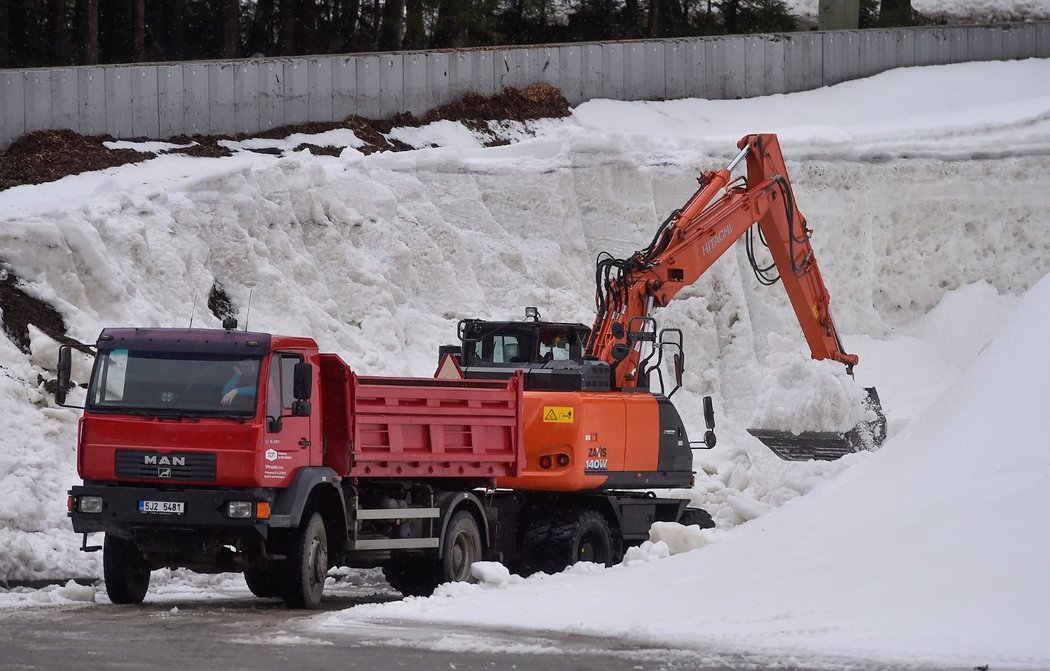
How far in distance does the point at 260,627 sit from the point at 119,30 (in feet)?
104

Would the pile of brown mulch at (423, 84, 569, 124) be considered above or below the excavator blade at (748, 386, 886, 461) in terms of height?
above

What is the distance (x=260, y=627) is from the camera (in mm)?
13102

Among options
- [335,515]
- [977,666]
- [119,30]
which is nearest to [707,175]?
[335,515]

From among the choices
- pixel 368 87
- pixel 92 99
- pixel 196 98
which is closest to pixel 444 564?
pixel 92 99

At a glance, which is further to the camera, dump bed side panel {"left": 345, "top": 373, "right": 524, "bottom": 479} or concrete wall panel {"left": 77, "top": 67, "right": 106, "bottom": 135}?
concrete wall panel {"left": 77, "top": 67, "right": 106, "bottom": 135}

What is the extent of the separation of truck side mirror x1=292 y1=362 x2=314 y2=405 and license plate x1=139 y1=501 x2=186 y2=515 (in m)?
1.37

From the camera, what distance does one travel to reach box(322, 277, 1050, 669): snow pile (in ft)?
38.9

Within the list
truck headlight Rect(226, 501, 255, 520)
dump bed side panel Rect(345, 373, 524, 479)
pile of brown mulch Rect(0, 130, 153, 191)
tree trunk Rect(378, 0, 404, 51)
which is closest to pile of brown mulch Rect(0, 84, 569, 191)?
pile of brown mulch Rect(0, 130, 153, 191)

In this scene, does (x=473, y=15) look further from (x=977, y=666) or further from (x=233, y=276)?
(x=977, y=666)

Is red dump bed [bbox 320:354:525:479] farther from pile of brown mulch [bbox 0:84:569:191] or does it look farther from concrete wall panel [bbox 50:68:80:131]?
concrete wall panel [bbox 50:68:80:131]

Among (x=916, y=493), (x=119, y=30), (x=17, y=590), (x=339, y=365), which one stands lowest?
(x=17, y=590)

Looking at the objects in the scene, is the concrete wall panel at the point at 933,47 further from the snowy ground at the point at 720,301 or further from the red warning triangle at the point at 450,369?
the red warning triangle at the point at 450,369

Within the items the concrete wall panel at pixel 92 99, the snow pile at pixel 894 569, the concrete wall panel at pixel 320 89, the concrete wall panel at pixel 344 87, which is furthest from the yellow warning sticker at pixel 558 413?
the concrete wall panel at pixel 344 87

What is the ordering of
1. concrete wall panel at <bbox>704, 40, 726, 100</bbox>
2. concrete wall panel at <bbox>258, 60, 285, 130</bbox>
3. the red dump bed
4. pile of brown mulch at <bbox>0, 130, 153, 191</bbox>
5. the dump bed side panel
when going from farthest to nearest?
concrete wall panel at <bbox>704, 40, 726, 100</bbox> → concrete wall panel at <bbox>258, 60, 285, 130</bbox> → pile of brown mulch at <bbox>0, 130, 153, 191</bbox> → the dump bed side panel → the red dump bed
